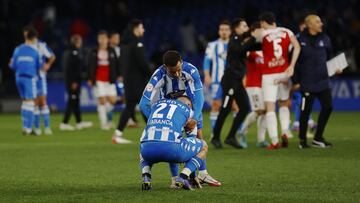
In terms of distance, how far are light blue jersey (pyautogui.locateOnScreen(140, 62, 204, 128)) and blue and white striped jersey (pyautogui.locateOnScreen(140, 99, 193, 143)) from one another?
0.34 meters

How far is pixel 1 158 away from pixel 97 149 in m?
2.17

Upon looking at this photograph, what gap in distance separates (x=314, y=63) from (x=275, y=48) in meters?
0.86

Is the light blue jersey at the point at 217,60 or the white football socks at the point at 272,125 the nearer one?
the white football socks at the point at 272,125

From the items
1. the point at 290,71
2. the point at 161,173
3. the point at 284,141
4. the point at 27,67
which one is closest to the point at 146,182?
the point at 161,173

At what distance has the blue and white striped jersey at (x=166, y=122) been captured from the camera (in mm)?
10258

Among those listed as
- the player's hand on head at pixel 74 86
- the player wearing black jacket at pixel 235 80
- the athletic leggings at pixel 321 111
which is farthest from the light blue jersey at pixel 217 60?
the player's hand on head at pixel 74 86

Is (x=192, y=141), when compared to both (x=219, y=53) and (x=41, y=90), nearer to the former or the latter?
(x=219, y=53)

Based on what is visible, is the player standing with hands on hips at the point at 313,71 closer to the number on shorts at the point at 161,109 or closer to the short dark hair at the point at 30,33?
the number on shorts at the point at 161,109

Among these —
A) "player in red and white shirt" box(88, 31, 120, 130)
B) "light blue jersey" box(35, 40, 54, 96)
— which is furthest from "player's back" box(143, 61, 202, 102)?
"player in red and white shirt" box(88, 31, 120, 130)

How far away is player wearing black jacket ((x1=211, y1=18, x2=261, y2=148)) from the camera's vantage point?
52.7ft

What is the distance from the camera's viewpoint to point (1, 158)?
15.4 m

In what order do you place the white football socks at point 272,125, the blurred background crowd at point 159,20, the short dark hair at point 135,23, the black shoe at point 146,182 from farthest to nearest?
the blurred background crowd at point 159,20 < the short dark hair at point 135,23 < the white football socks at point 272,125 < the black shoe at point 146,182

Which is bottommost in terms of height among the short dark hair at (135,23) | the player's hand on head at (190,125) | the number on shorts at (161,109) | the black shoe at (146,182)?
the black shoe at (146,182)

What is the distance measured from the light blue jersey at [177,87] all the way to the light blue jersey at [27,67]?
33.4 feet
